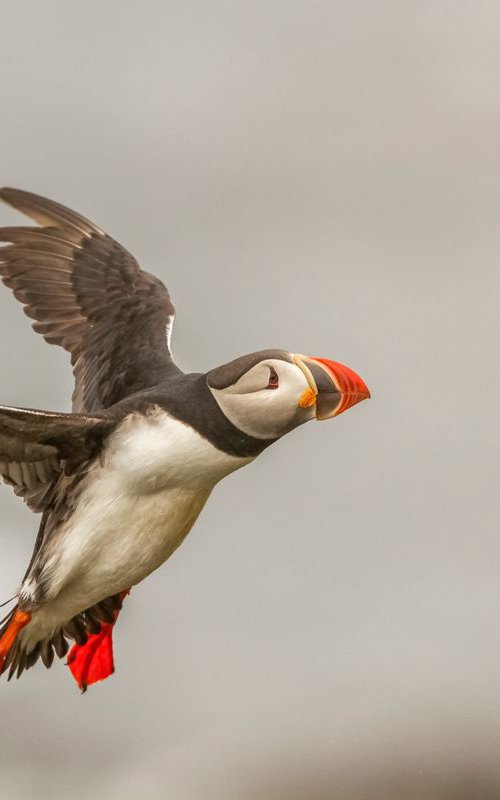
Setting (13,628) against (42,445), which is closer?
(42,445)

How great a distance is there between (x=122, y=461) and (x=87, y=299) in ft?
8.98

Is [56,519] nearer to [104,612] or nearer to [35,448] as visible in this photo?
[35,448]

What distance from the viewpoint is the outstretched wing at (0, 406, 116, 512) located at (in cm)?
799

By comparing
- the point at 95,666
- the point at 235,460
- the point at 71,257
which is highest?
the point at 71,257

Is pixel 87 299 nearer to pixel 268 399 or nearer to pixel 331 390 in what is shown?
pixel 268 399

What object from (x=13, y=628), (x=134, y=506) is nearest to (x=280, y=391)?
(x=134, y=506)

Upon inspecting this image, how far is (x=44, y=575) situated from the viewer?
845 centimetres

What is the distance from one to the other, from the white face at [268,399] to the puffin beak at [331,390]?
39mm

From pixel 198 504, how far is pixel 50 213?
3.41 metres

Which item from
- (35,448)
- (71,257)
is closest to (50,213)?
(71,257)

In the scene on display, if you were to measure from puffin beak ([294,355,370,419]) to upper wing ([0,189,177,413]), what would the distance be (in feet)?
7.79

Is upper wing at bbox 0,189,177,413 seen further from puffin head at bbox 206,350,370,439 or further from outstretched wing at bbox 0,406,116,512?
puffin head at bbox 206,350,370,439

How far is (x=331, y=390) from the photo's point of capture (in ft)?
24.5

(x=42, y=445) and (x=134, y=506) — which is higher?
(x=42, y=445)
